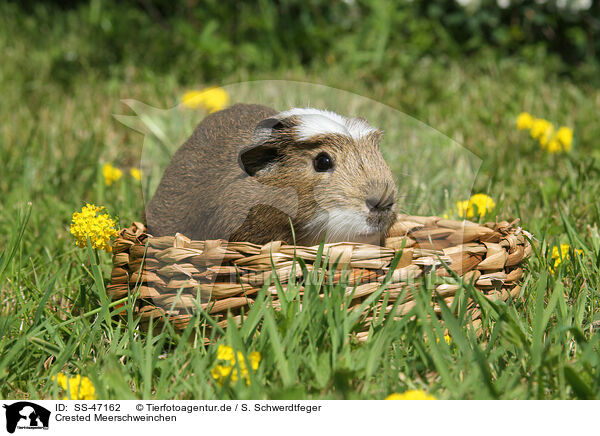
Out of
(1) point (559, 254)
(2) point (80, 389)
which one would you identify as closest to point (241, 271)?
(2) point (80, 389)

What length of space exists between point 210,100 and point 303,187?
980mm

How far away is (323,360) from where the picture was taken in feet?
6.36

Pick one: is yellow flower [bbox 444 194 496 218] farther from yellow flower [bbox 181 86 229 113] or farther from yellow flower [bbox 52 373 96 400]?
yellow flower [bbox 52 373 96 400]

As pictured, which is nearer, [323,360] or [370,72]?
[323,360]

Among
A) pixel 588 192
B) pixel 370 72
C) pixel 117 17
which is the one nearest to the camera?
pixel 588 192

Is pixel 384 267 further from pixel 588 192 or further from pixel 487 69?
pixel 487 69

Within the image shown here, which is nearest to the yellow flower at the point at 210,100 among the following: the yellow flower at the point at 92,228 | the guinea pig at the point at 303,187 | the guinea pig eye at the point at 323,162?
the guinea pig at the point at 303,187

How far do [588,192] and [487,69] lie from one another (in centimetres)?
248

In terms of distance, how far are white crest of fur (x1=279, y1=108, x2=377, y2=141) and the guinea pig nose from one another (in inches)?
10.9

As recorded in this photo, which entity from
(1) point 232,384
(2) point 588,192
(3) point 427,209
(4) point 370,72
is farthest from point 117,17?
(1) point 232,384

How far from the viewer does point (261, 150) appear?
244cm

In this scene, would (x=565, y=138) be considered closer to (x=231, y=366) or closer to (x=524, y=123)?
(x=524, y=123)
